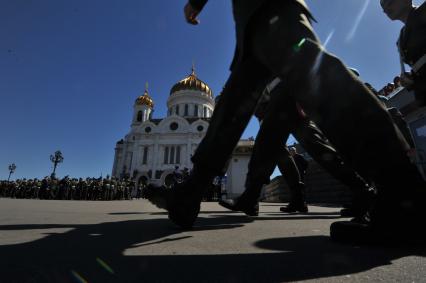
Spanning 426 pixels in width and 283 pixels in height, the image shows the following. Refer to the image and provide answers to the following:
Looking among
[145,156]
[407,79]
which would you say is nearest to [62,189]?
[407,79]

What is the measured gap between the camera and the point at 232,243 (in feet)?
4.25

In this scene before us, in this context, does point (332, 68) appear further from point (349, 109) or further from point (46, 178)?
point (46, 178)

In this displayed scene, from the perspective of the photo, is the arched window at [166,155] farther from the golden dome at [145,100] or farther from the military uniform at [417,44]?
the military uniform at [417,44]

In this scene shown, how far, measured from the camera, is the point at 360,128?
3.24ft

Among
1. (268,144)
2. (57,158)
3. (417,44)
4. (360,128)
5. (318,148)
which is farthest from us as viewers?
(57,158)

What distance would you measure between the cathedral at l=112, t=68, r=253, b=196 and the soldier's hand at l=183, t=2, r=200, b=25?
3741cm

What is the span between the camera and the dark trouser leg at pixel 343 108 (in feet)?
3.16

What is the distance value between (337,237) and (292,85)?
727mm

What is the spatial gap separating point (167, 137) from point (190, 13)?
44052 mm

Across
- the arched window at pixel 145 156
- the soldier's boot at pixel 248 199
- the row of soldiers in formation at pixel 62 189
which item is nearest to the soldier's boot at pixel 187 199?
the soldier's boot at pixel 248 199

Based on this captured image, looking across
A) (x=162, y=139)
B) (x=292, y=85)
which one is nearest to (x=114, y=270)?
(x=292, y=85)

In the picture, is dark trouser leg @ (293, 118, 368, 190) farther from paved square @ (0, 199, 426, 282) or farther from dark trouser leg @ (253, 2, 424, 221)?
dark trouser leg @ (253, 2, 424, 221)

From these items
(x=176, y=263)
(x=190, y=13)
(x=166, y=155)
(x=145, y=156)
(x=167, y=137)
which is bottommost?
(x=176, y=263)

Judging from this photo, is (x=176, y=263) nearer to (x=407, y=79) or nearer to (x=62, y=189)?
(x=407, y=79)
